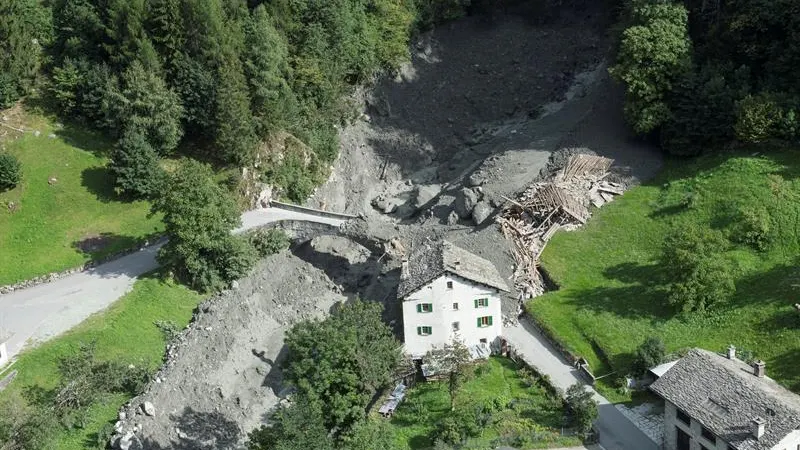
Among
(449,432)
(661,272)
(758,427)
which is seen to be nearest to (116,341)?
(449,432)

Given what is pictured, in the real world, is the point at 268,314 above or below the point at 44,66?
below

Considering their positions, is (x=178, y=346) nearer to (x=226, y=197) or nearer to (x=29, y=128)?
(x=226, y=197)

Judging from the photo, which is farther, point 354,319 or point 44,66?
point 44,66

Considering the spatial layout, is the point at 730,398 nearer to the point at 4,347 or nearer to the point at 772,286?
the point at 772,286

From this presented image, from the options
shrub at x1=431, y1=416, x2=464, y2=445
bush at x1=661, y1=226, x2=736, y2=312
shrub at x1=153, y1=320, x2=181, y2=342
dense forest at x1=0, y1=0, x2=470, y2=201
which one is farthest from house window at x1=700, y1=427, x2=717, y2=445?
dense forest at x1=0, y1=0, x2=470, y2=201

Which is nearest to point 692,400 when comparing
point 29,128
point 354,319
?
point 354,319

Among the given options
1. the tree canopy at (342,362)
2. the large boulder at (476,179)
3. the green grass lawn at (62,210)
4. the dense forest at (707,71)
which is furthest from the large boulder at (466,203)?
the green grass lawn at (62,210)

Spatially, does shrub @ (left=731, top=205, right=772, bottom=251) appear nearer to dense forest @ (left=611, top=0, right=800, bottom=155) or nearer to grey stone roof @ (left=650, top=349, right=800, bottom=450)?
dense forest @ (left=611, top=0, right=800, bottom=155)
